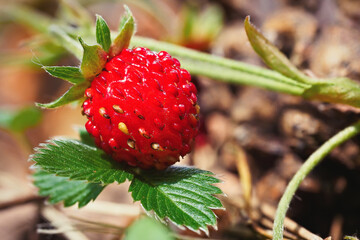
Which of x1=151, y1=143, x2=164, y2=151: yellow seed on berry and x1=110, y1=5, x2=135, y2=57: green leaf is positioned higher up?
x1=110, y1=5, x2=135, y2=57: green leaf

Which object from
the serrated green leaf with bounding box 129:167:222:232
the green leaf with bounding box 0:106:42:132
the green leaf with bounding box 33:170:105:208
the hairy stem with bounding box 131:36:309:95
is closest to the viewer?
the serrated green leaf with bounding box 129:167:222:232

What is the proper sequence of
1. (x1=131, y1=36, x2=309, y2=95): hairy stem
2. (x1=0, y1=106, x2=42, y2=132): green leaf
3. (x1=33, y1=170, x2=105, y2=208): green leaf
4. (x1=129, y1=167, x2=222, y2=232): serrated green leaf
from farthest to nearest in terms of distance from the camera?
(x1=0, y1=106, x2=42, y2=132): green leaf < (x1=131, y1=36, x2=309, y2=95): hairy stem < (x1=33, y1=170, x2=105, y2=208): green leaf < (x1=129, y1=167, x2=222, y2=232): serrated green leaf

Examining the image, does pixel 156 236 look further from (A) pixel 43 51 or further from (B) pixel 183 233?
(A) pixel 43 51

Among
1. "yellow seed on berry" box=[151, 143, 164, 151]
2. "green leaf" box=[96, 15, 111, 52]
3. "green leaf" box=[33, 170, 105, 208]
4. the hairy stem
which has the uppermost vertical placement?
the hairy stem

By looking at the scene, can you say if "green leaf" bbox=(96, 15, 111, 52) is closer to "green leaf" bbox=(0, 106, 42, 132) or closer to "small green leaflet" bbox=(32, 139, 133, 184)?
"small green leaflet" bbox=(32, 139, 133, 184)

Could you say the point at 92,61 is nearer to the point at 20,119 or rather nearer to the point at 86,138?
the point at 86,138

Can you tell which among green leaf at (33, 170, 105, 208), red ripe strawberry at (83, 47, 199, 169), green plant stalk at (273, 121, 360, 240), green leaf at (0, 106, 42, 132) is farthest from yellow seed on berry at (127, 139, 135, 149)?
green leaf at (0, 106, 42, 132)

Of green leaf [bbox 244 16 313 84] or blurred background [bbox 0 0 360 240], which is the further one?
blurred background [bbox 0 0 360 240]

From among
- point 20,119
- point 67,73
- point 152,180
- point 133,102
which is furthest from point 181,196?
point 20,119
